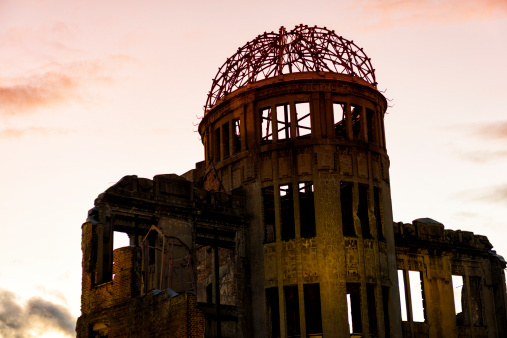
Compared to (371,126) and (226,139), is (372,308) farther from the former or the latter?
(226,139)

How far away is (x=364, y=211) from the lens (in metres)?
35.8

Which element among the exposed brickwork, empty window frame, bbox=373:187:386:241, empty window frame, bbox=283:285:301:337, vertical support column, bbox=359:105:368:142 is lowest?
the exposed brickwork

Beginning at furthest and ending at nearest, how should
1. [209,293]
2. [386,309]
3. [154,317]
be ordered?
1. [209,293]
2. [386,309]
3. [154,317]

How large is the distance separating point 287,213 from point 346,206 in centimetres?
276

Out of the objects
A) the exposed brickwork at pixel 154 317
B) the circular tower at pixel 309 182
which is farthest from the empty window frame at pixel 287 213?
the exposed brickwork at pixel 154 317

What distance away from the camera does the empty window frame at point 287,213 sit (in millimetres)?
35344

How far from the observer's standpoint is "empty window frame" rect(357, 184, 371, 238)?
3506 cm

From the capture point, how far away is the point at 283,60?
37094 mm

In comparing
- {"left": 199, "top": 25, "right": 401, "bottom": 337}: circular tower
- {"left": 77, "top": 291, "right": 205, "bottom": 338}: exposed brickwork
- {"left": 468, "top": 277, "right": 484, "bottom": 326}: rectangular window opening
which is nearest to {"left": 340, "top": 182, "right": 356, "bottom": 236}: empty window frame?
{"left": 199, "top": 25, "right": 401, "bottom": 337}: circular tower

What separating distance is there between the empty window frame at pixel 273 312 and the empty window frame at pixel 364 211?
4.73 meters

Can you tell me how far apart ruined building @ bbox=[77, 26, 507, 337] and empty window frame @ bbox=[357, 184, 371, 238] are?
0.05 meters

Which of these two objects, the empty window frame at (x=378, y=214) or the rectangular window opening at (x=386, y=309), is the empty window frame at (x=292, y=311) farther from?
the empty window frame at (x=378, y=214)

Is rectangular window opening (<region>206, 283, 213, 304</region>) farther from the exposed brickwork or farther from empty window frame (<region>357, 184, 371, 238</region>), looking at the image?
the exposed brickwork

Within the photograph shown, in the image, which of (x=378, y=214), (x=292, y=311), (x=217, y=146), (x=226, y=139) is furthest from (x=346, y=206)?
(x=217, y=146)
